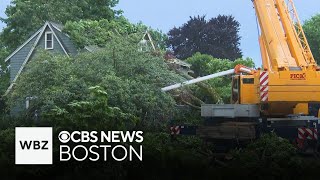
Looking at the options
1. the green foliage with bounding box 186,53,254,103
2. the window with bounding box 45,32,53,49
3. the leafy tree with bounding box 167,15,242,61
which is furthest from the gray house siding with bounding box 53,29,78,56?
the leafy tree with bounding box 167,15,242,61

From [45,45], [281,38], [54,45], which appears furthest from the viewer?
[45,45]

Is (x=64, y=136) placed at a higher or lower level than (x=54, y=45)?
lower

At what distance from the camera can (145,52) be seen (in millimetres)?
23219

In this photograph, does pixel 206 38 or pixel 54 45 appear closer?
pixel 54 45

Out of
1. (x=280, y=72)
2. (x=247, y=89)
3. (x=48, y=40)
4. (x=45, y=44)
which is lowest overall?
(x=247, y=89)

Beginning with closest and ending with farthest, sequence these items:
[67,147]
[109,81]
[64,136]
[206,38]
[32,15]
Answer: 1. [67,147]
2. [64,136]
3. [109,81]
4. [32,15]
5. [206,38]

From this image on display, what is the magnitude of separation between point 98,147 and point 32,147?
40.3 inches

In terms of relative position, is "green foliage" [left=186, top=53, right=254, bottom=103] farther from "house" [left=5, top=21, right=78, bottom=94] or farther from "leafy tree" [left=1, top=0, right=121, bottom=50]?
"leafy tree" [left=1, top=0, right=121, bottom=50]

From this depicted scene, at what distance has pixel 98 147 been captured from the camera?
877 cm

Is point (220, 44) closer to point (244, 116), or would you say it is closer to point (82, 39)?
point (82, 39)

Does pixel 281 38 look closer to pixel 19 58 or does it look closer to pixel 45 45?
pixel 45 45

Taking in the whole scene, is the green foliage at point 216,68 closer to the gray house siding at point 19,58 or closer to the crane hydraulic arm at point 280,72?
the crane hydraulic arm at point 280,72

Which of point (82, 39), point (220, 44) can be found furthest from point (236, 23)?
point (82, 39)

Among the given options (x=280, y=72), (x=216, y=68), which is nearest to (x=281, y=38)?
(x=280, y=72)
